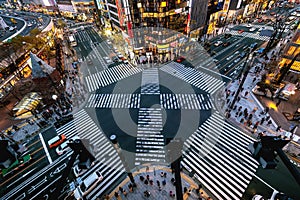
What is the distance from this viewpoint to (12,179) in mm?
21078

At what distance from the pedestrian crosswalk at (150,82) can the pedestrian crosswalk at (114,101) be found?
2846 millimetres

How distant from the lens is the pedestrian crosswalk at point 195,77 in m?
33.6

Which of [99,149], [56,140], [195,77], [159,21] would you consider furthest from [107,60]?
[99,149]

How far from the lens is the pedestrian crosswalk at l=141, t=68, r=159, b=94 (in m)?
34.0

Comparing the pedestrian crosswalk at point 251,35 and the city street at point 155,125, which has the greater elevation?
the pedestrian crosswalk at point 251,35

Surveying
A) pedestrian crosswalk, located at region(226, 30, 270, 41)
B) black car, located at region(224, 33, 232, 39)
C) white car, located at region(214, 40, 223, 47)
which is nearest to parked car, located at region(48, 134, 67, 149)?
white car, located at region(214, 40, 223, 47)

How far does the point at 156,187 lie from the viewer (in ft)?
61.4

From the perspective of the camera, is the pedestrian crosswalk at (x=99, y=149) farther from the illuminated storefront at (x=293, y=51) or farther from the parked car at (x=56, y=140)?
the illuminated storefront at (x=293, y=51)

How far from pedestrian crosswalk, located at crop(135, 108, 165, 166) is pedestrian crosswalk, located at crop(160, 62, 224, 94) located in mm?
12607

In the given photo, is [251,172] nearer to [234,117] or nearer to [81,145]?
[234,117]

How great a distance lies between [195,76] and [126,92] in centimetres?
1801

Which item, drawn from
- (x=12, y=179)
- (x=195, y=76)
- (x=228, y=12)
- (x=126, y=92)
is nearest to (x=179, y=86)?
(x=195, y=76)

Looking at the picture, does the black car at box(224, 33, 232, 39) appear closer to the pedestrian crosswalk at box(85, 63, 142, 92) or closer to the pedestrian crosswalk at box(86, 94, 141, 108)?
the pedestrian crosswalk at box(85, 63, 142, 92)

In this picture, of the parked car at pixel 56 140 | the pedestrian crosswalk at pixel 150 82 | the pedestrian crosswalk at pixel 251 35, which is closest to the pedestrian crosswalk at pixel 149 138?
the pedestrian crosswalk at pixel 150 82
